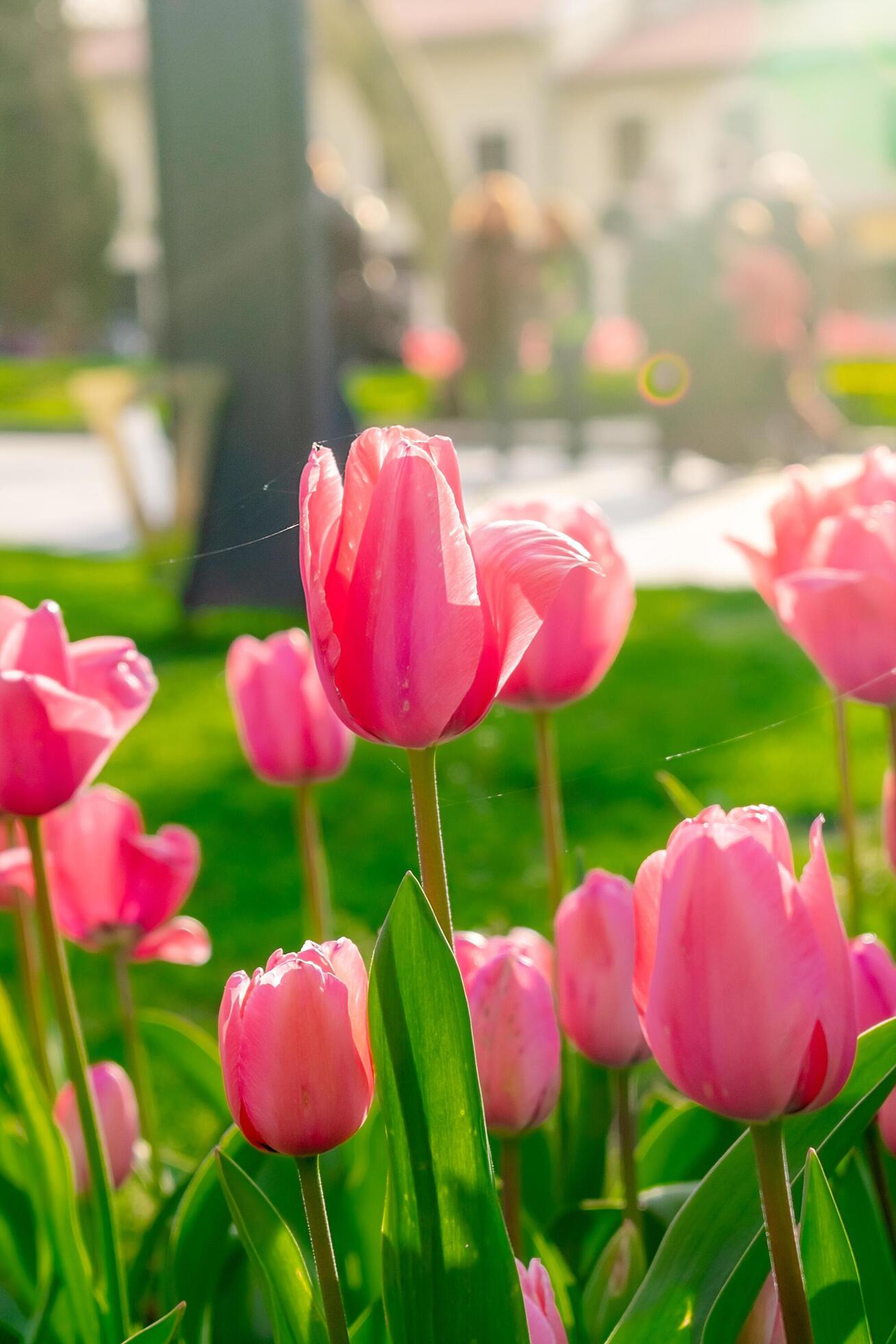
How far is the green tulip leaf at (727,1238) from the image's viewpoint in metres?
0.54

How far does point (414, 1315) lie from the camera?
1.75 feet

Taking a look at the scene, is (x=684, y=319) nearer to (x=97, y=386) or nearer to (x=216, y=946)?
(x=216, y=946)

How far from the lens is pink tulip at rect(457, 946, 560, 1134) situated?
0.65m

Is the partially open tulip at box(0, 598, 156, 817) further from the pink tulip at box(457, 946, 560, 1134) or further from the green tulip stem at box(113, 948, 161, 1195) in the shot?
the green tulip stem at box(113, 948, 161, 1195)

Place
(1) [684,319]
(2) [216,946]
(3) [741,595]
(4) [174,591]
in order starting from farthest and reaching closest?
1. (4) [174,591]
2. (2) [216,946]
3. (1) [684,319]
4. (3) [741,595]

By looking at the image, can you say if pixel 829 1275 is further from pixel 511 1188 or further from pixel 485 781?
pixel 485 781

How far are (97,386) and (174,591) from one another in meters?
0.95

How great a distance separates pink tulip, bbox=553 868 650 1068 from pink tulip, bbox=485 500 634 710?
0.09 metres

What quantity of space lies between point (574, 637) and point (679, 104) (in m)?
18.3

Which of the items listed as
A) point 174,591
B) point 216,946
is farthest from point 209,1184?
point 174,591

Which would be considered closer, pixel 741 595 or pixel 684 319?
pixel 741 595

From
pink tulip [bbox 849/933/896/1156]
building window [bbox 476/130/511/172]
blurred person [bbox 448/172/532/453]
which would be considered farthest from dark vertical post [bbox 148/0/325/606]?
building window [bbox 476/130/511/172]

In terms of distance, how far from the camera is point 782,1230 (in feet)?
1.64

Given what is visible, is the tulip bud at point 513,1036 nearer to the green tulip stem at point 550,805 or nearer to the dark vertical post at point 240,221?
the green tulip stem at point 550,805
